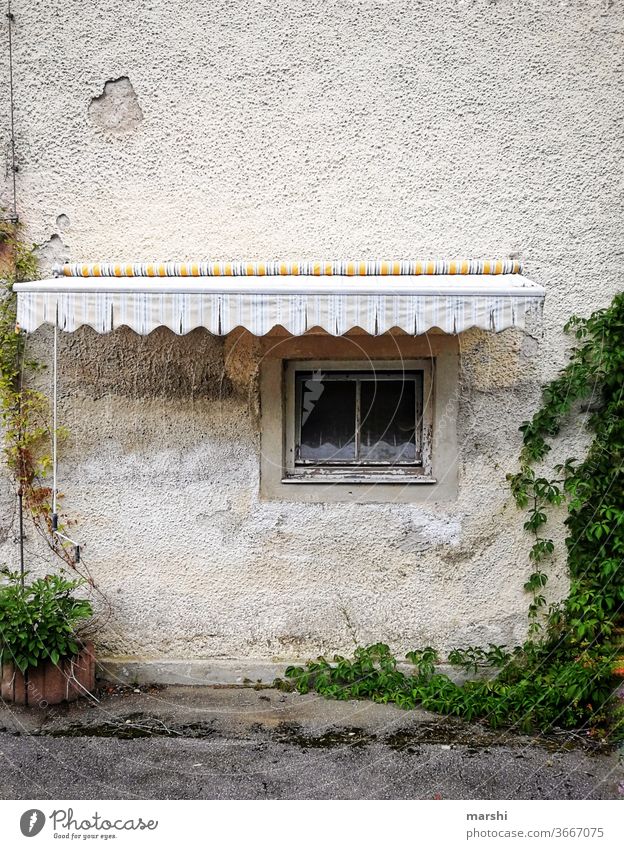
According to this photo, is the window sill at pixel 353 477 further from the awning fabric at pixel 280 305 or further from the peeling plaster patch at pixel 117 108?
the peeling plaster patch at pixel 117 108

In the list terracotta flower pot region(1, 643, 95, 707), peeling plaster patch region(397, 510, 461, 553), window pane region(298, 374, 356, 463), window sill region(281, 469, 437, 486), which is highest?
window pane region(298, 374, 356, 463)

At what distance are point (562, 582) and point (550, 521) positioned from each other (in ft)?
1.80

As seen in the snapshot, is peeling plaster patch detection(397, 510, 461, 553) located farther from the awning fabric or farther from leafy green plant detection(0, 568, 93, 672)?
leafy green plant detection(0, 568, 93, 672)

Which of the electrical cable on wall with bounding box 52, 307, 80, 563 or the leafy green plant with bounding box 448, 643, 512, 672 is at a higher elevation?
the electrical cable on wall with bounding box 52, 307, 80, 563

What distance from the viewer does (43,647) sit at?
5.85 m

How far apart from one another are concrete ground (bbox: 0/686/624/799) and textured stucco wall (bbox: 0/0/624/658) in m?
0.72

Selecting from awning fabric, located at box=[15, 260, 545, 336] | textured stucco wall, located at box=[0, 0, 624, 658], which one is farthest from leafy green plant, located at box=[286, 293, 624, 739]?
awning fabric, located at box=[15, 260, 545, 336]

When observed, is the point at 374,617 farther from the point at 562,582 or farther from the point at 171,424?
the point at 171,424

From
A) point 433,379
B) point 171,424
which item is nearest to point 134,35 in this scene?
point 171,424

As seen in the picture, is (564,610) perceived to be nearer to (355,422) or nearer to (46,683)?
(355,422)

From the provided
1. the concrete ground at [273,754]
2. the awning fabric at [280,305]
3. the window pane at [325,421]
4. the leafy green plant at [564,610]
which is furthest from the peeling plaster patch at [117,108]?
the concrete ground at [273,754]

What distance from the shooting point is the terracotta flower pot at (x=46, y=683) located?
598cm

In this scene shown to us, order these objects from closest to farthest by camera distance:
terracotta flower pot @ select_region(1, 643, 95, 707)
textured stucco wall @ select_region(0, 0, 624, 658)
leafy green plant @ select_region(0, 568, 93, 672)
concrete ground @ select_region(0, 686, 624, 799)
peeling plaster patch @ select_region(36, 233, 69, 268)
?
concrete ground @ select_region(0, 686, 624, 799) < leafy green plant @ select_region(0, 568, 93, 672) < terracotta flower pot @ select_region(1, 643, 95, 707) < textured stucco wall @ select_region(0, 0, 624, 658) < peeling plaster patch @ select_region(36, 233, 69, 268)

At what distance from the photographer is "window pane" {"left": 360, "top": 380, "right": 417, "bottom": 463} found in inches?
266
